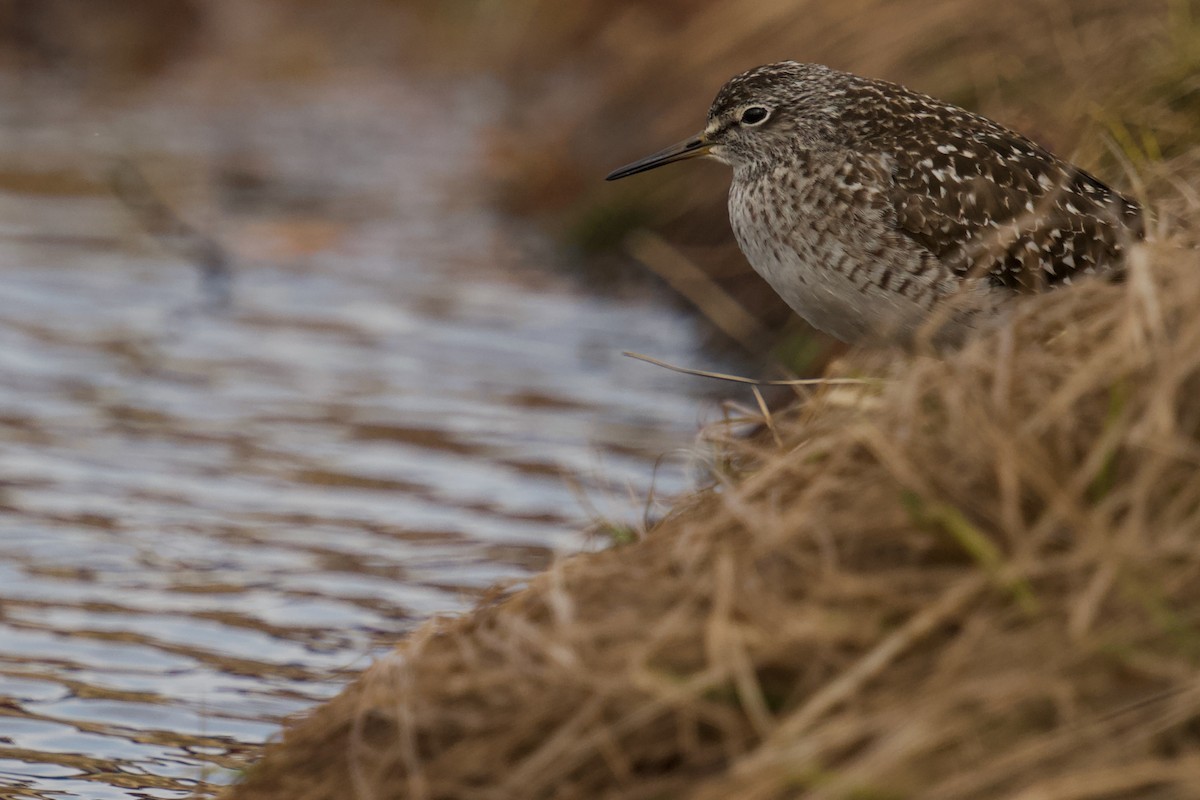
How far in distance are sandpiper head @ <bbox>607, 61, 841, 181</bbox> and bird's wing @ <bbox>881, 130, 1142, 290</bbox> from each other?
0.40 m

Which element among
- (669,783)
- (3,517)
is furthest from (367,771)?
(3,517)

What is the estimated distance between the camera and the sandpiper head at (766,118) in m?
5.97

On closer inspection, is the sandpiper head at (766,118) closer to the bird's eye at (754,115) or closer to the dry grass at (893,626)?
the bird's eye at (754,115)

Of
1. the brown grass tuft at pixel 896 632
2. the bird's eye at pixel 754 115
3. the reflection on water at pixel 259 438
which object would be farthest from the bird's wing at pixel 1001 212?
the brown grass tuft at pixel 896 632

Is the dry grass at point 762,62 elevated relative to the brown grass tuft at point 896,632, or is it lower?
elevated

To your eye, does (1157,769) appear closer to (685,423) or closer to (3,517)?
(3,517)

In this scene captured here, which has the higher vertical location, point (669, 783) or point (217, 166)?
point (217, 166)

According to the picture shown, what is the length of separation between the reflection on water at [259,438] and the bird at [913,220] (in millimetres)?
768

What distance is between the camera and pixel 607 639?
3.46 m

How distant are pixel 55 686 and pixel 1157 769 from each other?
11.8 feet

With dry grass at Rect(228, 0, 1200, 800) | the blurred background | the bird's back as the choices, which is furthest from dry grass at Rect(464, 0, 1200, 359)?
dry grass at Rect(228, 0, 1200, 800)

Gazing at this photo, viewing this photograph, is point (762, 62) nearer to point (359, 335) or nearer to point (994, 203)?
point (359, 335)

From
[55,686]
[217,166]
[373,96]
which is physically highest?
[373,96]

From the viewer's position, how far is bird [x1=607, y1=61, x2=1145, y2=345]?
5.44 meters
